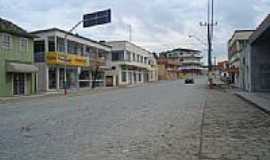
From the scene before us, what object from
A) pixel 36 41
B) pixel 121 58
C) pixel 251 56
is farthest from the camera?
pixel 121 58

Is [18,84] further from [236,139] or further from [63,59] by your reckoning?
[236,139]

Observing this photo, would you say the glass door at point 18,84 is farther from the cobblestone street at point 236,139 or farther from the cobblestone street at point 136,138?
the cobblestone street at point 236,139

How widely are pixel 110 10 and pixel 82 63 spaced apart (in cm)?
1565

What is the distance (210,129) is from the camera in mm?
12109

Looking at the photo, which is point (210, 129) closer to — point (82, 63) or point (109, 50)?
point (82, 63)

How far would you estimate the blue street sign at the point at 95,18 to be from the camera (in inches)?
1577

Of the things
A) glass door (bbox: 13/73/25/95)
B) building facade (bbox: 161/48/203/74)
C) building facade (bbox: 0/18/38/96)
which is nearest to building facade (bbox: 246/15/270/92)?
building facade (bbox: 0/18/38/96)

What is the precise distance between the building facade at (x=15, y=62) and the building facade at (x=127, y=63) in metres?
30.4

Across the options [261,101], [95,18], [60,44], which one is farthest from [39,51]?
[261,101]

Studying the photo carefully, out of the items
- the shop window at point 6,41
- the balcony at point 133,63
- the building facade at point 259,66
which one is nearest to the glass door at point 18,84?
the shop window at point 6,41

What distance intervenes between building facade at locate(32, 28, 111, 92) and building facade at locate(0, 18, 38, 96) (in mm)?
3713

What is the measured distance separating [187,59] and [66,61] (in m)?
129

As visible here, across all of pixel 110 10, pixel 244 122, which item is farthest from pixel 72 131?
pixel 110 10

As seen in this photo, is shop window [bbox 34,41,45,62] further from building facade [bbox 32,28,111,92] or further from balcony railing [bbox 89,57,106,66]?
balcony railing [bbox 89,57,106,66]
